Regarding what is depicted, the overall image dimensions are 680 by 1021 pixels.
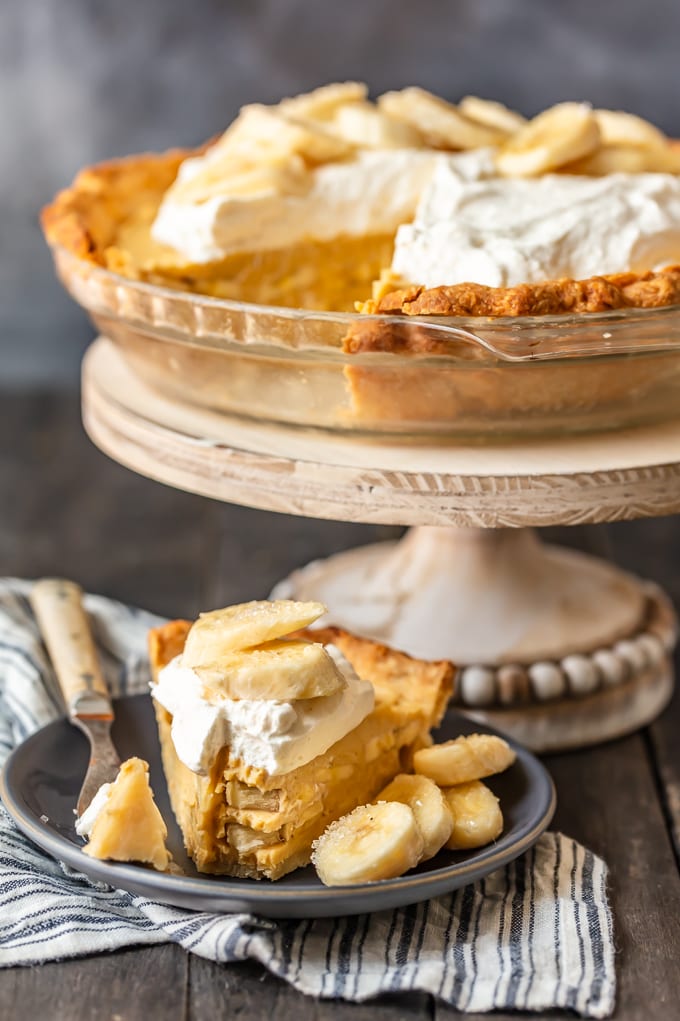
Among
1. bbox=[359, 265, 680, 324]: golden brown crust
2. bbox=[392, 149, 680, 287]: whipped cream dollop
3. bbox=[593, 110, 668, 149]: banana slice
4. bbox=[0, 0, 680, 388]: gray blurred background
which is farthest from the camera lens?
bbox=[0, 0, 680, 388]: gray blurred background

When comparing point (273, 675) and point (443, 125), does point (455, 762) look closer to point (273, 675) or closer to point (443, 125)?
point (273, 675)

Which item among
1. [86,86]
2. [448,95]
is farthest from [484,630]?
[86,86]

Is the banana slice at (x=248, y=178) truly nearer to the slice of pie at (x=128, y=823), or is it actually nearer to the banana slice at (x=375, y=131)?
the banana slice at (x=375, y=131)

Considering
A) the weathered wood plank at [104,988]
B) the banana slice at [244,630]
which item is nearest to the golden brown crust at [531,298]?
the banana slice at [244,630]

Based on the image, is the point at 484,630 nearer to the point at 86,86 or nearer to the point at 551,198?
the point at 551,198

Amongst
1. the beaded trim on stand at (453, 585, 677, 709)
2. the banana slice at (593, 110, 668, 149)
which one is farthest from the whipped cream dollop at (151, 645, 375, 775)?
the banana slice at (593, 110, 668, 149)

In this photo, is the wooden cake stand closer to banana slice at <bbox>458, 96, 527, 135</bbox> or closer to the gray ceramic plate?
the gray ceramic plate

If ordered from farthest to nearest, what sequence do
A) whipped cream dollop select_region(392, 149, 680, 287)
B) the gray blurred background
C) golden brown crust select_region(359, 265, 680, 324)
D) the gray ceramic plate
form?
the gray blurred background, whipped cream dollop select_region(392, 149, 680, 287), golden brown crust select_region(359, 265, 680, 324), the gray ceramic plate
